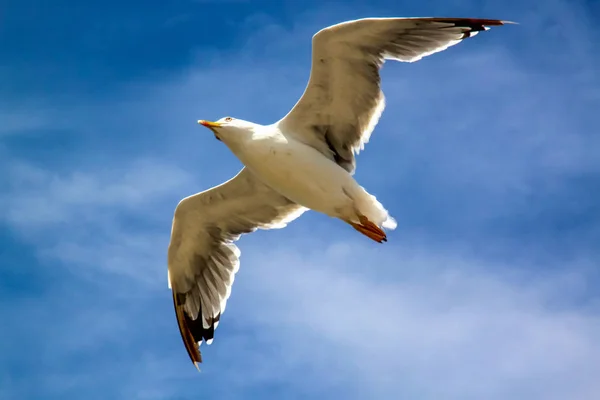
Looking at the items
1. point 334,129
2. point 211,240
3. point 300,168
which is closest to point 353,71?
point 334,129

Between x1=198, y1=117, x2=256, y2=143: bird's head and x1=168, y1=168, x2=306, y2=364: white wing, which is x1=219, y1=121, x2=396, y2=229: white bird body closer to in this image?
x1=198, y1=117, x2=256, y2=143: bird's head

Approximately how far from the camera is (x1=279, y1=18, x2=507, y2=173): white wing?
10.5m

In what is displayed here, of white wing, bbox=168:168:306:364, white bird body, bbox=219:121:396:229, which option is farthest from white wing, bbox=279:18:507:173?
white wing, bbox=168:168:306:364

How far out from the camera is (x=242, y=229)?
1273 cm

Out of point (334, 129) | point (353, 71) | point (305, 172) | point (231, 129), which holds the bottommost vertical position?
point (305, 172)

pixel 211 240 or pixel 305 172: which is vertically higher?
pixel 211 240

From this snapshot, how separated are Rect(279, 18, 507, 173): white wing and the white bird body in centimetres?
42

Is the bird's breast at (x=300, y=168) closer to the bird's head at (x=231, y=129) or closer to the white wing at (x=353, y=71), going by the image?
the bird's head at (x=231, y=129)

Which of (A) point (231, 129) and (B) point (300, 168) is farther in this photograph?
(A) point (231, 129)

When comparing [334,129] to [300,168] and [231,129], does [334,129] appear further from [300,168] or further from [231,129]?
[231,129]

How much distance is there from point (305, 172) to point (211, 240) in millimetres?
2506

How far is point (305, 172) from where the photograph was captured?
1078 centimetres

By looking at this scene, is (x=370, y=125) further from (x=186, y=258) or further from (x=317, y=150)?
(x=186, y=258)

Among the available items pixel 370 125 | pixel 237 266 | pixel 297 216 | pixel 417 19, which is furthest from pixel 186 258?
pixel 417 19
